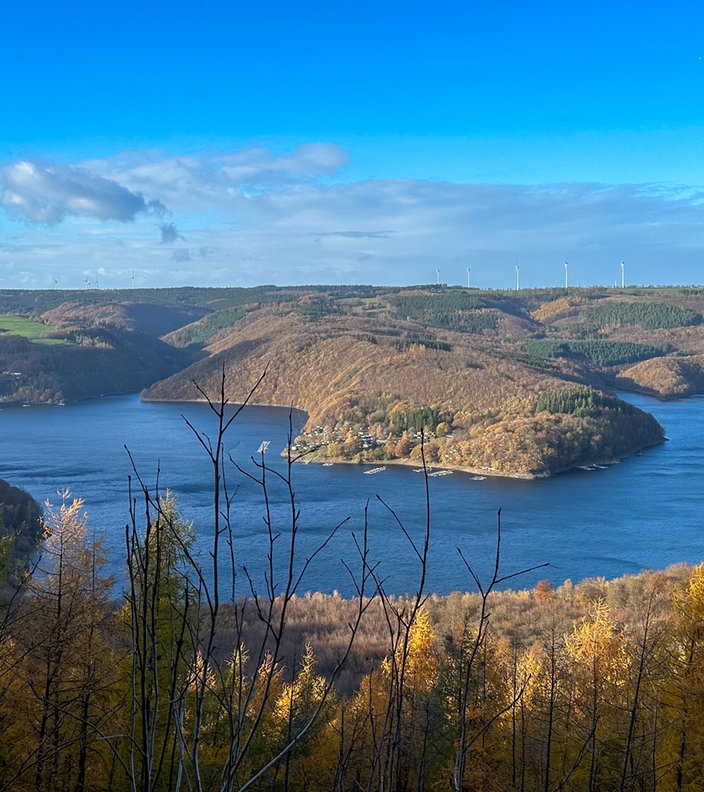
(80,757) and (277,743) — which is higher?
(80,757)

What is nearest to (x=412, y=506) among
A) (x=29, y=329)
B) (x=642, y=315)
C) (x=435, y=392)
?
(x=435, y=392)

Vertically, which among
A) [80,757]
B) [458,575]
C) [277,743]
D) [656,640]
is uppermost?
[656,640]

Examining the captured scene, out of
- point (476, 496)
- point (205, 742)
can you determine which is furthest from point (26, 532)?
point (205, 742)

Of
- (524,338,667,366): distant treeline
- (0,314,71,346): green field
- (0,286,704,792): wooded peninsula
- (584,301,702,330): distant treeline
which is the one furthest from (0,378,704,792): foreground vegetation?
(584,301,702,330): distant treeline

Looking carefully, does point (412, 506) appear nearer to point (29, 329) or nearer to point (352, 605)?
point (352, 605)

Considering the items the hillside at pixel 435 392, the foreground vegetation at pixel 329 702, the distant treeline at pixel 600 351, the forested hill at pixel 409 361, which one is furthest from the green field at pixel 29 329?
the foreground vegetation at pixel 329 702

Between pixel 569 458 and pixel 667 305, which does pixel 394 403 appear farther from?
pixel 667 305

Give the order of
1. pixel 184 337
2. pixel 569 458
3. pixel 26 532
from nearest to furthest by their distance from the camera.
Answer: pixel 26 532
pixel 569 458
pixel 184 337

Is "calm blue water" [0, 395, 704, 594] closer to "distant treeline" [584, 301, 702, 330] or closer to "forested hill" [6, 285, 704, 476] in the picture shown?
"forested hill" [6, 285, 704, 476]
